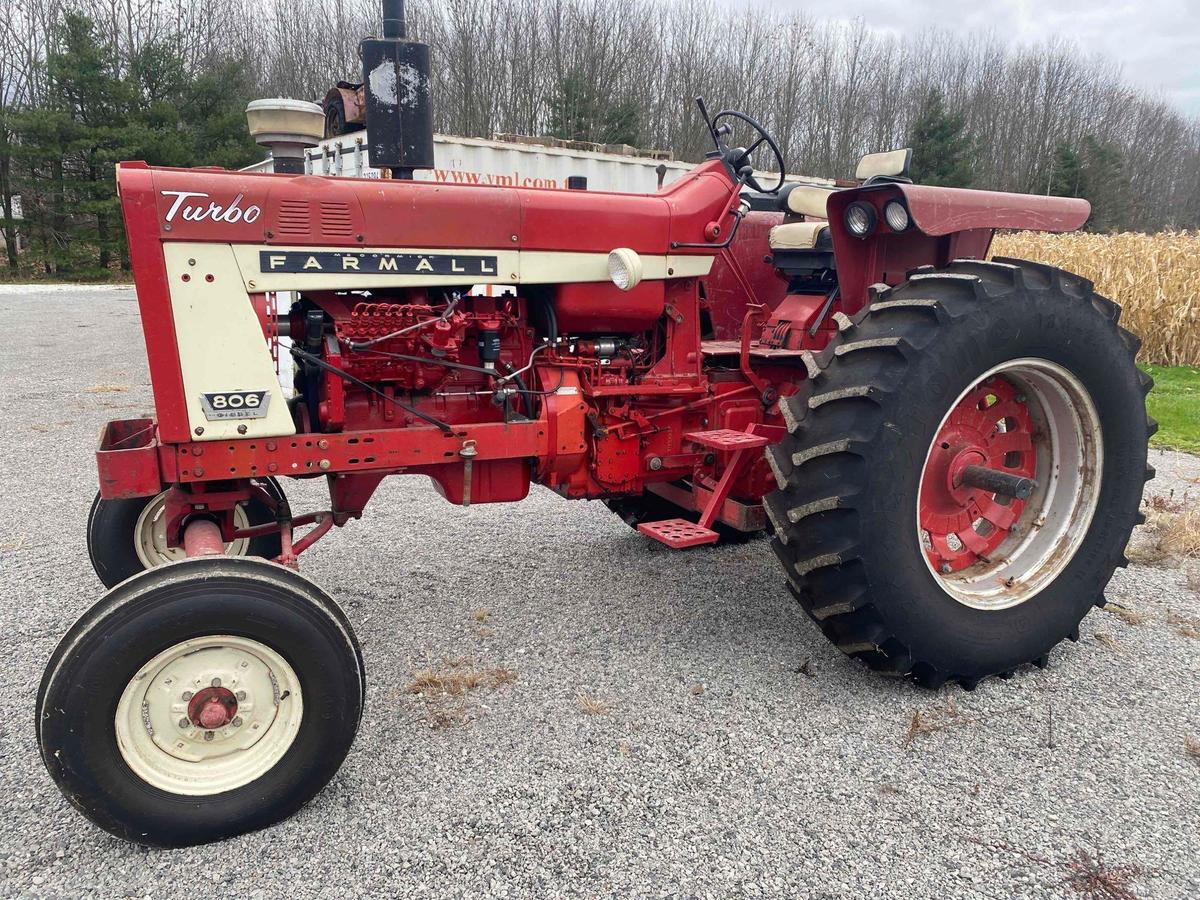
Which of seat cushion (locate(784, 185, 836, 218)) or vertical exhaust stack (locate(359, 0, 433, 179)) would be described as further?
seat cushion (locate(784, 185, 836, 218))

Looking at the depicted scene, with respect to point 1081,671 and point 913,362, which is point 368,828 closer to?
point 913,362

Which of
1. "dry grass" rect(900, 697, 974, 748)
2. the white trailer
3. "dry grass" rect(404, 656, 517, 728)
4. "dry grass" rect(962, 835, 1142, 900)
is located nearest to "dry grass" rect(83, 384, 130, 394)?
the white trailer

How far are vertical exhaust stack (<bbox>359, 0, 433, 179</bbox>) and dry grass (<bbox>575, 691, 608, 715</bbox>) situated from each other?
177cm

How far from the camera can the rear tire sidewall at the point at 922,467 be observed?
2520 mm

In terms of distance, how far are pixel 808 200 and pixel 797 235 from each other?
490 millimetres

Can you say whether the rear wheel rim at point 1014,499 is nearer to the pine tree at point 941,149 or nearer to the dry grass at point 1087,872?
the dry grass at point 1087,872

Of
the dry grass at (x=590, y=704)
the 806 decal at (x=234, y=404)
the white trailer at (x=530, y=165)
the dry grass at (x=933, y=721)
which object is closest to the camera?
the 806 decal at (x=234, y=404)

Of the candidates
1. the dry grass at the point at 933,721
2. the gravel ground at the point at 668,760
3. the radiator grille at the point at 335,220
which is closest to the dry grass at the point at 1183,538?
the gravel ground at the point at 668,760

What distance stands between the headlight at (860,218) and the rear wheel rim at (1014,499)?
69 centimetres

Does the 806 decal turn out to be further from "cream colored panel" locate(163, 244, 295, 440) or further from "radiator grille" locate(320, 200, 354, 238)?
"radiator grille" locate(320, 200, 354, 238)

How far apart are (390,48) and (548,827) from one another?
2307 millimetres

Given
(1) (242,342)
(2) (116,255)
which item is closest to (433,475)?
(1) (242,342)

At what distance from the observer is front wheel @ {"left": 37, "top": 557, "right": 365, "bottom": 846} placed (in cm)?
191

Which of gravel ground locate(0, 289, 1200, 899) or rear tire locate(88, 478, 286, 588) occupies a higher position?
rear tire locate(88, 478, 286, 588)
